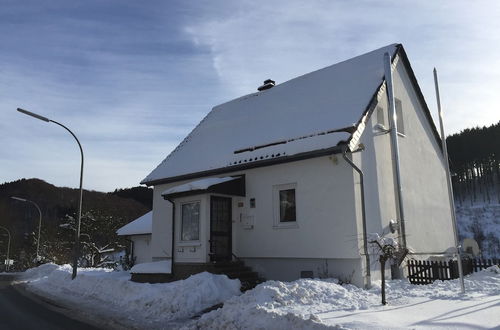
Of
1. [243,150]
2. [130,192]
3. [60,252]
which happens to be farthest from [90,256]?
[130,192]

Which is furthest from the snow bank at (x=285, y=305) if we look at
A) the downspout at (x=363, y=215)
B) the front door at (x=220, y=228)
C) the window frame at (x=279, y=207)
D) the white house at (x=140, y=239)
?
the white house at (x=140, y=239)

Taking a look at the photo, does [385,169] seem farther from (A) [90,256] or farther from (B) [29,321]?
(A) [90,256]

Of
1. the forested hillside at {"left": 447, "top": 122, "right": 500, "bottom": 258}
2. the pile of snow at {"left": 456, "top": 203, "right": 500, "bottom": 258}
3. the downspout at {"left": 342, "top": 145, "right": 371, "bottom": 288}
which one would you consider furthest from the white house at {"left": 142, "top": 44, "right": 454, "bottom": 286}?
the forested hillside at {"left": 447, "top": 122, "right": 500, "bottom": 258}

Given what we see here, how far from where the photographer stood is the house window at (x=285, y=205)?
558 inches

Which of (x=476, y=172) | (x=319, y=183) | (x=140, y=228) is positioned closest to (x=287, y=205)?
(x=319, y=183)

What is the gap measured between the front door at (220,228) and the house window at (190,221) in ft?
1.95

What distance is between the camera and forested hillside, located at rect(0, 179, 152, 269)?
43.0 m

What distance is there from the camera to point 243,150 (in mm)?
16031

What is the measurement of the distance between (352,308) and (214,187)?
22.9 feet

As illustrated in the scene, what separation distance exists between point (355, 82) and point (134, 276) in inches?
443

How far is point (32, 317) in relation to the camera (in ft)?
35.7

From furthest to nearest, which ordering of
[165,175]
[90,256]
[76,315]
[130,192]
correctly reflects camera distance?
[130,192], [90,256], [165,175], [76,315]

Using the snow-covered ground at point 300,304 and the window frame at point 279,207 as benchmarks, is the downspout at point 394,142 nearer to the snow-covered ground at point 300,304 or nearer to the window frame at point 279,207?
the snow-covered ground at point 300,304

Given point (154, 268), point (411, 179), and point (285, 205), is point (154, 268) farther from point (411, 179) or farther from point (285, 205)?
point (411, 179)
